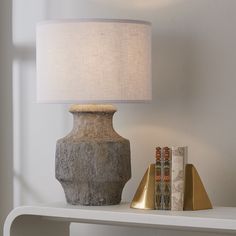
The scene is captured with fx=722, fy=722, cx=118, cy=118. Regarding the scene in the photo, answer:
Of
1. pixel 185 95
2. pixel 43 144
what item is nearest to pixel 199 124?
pixel 185 95

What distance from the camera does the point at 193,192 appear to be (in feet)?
6.11

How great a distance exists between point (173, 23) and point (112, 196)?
54 cm

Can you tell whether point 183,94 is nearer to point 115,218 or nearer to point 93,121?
point 93,121

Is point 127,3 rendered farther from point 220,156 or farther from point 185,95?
point 220,156

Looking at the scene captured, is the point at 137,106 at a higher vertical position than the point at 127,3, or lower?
lower

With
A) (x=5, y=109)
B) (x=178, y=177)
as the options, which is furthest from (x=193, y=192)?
(x=5, y=109)

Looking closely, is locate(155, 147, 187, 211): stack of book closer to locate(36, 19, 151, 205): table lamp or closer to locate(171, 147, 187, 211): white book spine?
locate(171, 147, 187, 211): white book spine

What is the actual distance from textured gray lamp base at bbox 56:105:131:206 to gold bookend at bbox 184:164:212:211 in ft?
0.58

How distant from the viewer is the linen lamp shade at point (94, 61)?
1.85 metres

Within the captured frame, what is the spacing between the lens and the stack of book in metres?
1.84

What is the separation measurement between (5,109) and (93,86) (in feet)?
2.10

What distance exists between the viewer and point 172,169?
184 cm

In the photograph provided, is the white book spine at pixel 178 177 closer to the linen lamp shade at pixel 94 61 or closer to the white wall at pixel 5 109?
the linen lamp shade at pixel 94 61

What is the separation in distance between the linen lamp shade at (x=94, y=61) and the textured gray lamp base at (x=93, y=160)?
11cm
